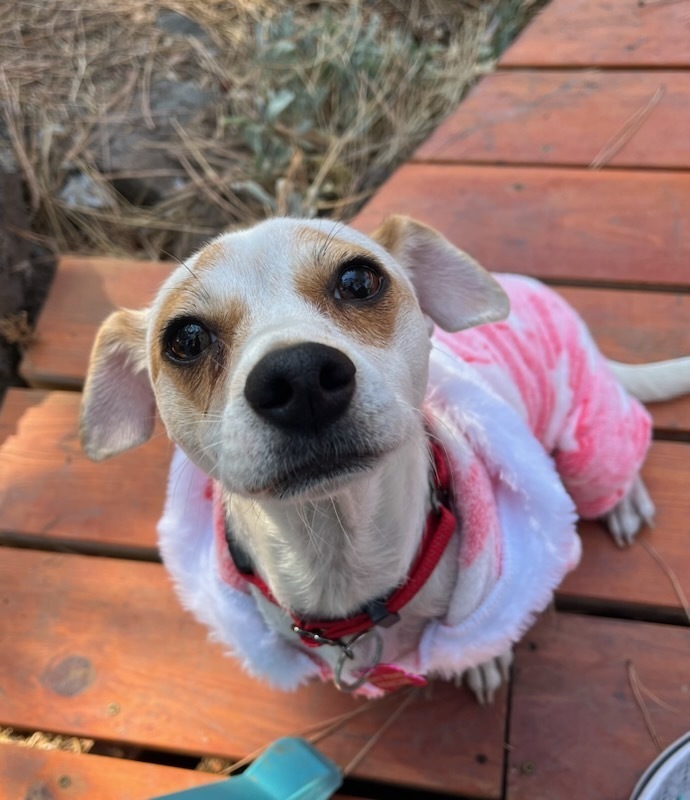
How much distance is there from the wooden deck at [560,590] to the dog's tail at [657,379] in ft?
0.24

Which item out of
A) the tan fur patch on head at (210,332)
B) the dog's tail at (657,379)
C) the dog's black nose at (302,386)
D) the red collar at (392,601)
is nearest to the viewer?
the dog's black nose at (302,386)

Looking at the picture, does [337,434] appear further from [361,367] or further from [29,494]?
[29,494]

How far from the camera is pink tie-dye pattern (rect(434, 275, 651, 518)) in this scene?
158 cm

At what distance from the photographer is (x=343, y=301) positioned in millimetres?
1065

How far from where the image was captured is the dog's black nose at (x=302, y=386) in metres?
0.81

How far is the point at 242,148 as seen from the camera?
2.85 metres

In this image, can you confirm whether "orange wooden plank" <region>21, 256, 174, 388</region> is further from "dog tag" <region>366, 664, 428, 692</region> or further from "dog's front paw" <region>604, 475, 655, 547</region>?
"dog's front paw" <region>604, 475, 655, 547</region>

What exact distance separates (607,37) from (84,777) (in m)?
2.98

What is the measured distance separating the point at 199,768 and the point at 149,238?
196 centimetres

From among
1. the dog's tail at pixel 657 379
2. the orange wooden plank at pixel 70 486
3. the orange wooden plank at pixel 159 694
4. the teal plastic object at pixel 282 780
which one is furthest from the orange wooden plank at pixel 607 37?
the teal plastic object at pixel 282 780

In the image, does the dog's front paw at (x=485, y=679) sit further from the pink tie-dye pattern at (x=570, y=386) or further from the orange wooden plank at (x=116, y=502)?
the pink tie-dye pattern at (x=570, y=386)

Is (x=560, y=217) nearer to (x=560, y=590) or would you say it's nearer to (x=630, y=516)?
(x=630, y=516)

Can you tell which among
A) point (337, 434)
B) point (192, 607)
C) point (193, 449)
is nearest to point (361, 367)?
point (337, 434)

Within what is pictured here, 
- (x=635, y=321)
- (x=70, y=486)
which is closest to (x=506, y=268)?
(x=635, y=321)
